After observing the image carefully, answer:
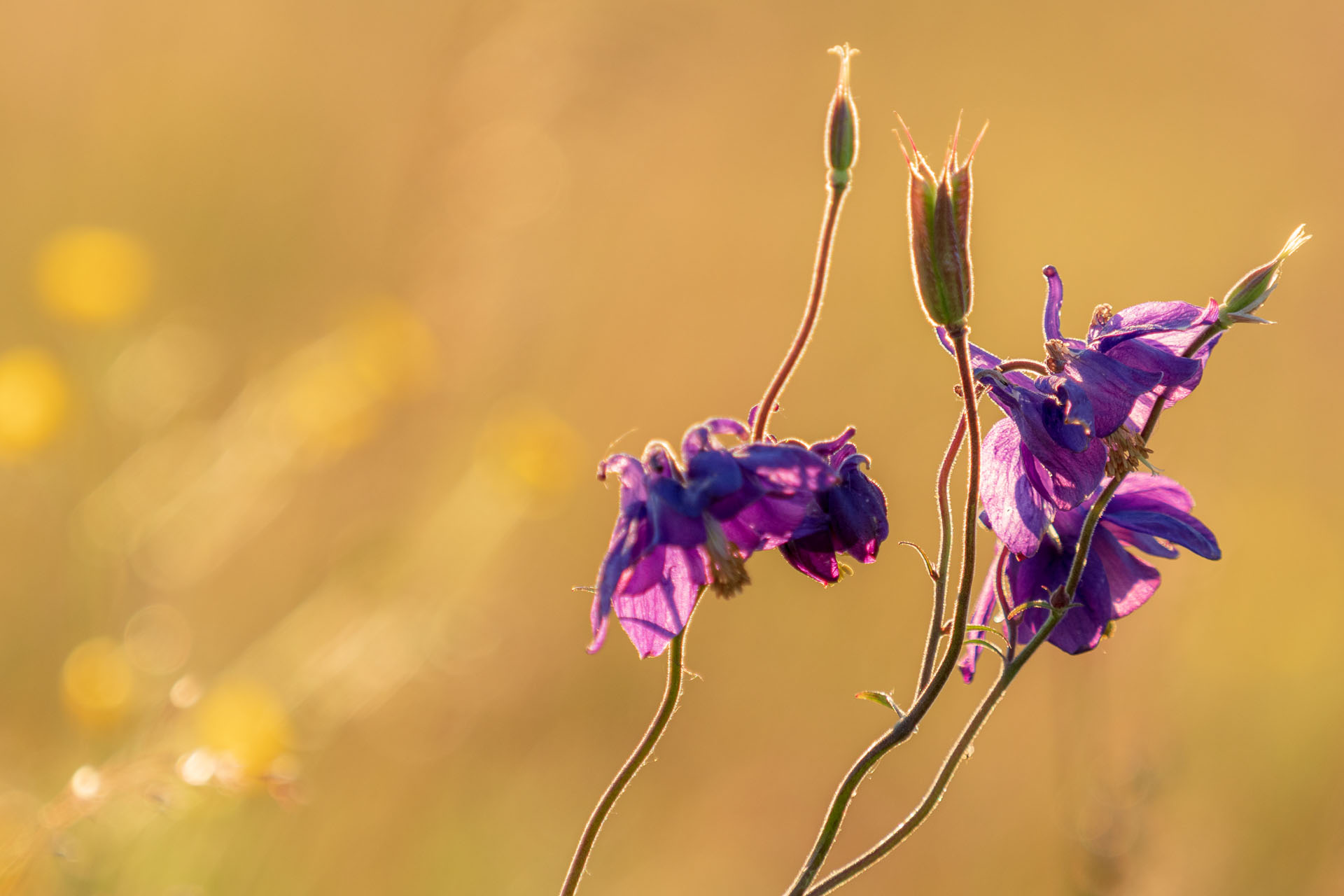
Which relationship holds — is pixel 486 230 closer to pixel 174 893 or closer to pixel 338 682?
pixel 338 682

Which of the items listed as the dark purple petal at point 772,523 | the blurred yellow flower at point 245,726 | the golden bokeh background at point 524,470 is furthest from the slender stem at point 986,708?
the blurred yellow flower at point 245,726

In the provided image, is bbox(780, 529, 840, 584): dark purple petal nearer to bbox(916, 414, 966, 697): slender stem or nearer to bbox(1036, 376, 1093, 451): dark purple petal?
bbox(916, 414, 966, 697): slender stem

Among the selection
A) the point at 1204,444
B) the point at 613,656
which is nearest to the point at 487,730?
the point at 613,656

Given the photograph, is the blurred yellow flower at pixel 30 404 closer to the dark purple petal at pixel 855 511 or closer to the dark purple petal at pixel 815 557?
the dark purple petal at pixel 815 557

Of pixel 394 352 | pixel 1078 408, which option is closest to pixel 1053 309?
pixel 1078 408

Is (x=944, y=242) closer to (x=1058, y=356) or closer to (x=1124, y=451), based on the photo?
(x=1058, y=356)

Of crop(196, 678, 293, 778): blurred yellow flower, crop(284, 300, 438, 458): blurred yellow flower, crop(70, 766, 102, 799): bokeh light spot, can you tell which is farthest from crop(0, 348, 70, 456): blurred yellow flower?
crop(70, 766, 102, 799): bokeh light spot
